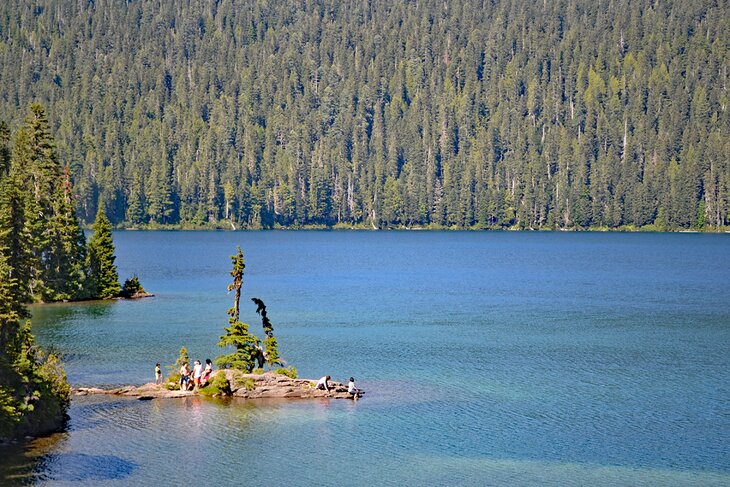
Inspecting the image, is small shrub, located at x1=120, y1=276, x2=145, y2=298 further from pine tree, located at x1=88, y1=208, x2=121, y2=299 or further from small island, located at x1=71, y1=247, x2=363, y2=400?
small island, located at x1=71, y1=247, x2=363, y2=400

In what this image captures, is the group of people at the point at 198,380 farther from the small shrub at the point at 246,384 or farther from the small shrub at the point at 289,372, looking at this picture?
the small shrub at the point at 246,384

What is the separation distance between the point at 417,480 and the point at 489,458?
5400 millimetres

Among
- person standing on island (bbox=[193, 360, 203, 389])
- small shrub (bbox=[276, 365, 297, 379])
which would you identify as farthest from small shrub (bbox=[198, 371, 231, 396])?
small shrub (bbox=[276, 365, 297, 379])

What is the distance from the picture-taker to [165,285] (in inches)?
5458

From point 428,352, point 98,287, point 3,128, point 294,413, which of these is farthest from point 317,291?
point 294,413

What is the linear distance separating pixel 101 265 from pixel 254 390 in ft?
196

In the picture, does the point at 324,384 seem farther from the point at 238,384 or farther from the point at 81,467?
the point at 81,467

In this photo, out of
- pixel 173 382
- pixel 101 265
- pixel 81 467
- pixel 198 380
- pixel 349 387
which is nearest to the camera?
pixel 81 467

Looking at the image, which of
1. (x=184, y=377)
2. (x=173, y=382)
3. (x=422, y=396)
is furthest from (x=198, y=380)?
(x=422, y=396)

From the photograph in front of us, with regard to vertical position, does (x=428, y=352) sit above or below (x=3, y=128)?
below

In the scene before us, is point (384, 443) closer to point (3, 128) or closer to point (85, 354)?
point (85, 354)

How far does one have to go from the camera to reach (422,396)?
66000 mm

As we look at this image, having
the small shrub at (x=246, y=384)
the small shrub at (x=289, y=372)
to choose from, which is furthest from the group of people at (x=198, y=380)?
the small shrub at (x=246, y=384)

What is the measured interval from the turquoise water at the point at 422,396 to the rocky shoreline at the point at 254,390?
152cm
